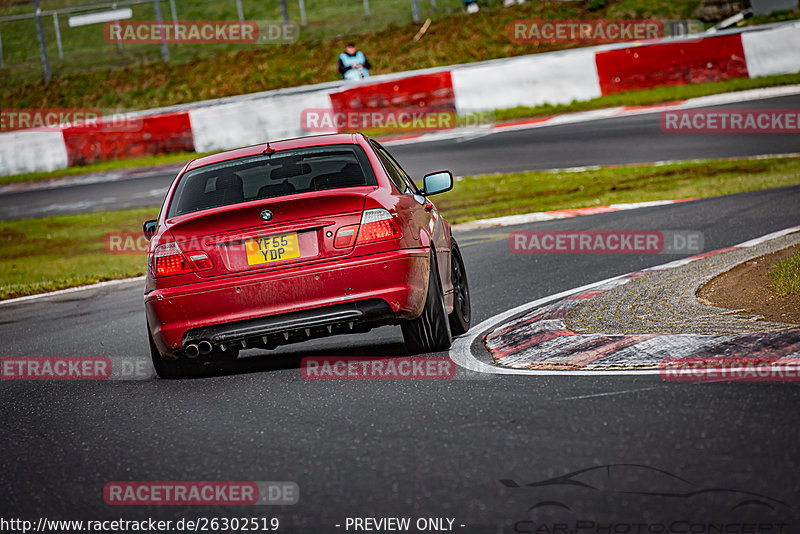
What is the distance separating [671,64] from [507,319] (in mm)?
16313

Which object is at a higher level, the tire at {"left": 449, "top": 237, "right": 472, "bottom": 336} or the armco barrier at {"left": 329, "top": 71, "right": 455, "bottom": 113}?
the armco barrier at {"left": 329, "top": 71, "right": 455, "bottom": 113}

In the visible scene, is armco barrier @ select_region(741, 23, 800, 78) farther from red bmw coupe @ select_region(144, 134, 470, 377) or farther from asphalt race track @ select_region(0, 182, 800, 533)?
red bmw coupe @ select_region(144, 134, 470, 377)

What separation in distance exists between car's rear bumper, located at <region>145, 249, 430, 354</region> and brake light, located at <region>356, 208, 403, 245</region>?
106 millimetres

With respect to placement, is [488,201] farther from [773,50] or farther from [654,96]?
[773,50]

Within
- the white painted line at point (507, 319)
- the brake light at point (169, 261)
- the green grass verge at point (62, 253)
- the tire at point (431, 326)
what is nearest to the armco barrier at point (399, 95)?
the green grass verge at point (62, 253)

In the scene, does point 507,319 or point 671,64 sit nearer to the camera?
point 507,319

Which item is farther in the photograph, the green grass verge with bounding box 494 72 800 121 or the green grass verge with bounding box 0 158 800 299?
the green grass verge with bounding box 494 72 800 121

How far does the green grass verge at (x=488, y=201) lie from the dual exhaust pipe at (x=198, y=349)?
7614 millimetres

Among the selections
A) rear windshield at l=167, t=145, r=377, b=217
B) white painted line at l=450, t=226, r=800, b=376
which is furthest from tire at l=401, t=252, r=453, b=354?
rear windshield at l=167, t=145, r=377, b=217

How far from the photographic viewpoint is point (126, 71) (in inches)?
1403

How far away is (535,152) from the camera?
19453 mm

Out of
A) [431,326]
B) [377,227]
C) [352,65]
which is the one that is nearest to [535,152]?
[352,65]

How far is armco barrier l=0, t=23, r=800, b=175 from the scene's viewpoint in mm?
22562

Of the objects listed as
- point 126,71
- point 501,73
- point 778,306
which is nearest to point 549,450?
point 778,306
